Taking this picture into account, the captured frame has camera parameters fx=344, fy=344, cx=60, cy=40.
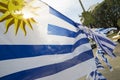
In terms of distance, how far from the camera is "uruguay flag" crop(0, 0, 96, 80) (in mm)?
4594

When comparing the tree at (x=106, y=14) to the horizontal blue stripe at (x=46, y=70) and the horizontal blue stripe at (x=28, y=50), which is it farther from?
the horizontal blue stripe at (x=28, y=50)

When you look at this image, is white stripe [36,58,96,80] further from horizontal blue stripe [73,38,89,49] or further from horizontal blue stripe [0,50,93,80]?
horizontal blue stripe [73,38,89,49]

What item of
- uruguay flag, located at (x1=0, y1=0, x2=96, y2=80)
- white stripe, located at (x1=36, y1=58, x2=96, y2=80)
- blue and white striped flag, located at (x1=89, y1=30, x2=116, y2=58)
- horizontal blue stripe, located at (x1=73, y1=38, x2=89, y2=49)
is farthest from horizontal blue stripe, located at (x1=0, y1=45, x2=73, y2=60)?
blue and white striped flag, located at (x1=89, y1=30, x2=116, y2=58)

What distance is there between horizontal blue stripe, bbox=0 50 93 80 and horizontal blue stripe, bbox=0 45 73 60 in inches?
8.4

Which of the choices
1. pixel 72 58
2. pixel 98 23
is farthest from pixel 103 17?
pixel 72 58

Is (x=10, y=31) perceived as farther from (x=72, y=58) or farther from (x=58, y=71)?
(x=72, y=58)

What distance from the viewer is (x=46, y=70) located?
5.22 meters

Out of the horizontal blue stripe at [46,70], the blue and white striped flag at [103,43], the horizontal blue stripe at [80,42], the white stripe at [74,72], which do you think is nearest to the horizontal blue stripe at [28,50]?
the horizontal blue stripe at [46,70]

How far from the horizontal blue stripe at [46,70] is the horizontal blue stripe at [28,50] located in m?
0.21

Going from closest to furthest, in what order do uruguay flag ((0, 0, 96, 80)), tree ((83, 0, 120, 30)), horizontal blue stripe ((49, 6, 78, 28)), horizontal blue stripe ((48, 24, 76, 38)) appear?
1. uruguay flag ((0, 0, 96, 80))
2. horizontal blue stripe ((48, 24, 76, 38))
3. horizontal blue stripe ((49, 6, 78, 28))
4. tree ((83, 0, 120, 30))

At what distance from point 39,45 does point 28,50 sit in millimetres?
316

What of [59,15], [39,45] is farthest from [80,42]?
[39,45]

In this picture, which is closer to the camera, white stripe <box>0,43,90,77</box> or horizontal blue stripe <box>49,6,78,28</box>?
white stripe <box>0,43,90,77</box>

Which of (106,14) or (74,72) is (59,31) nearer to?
(74,72)
